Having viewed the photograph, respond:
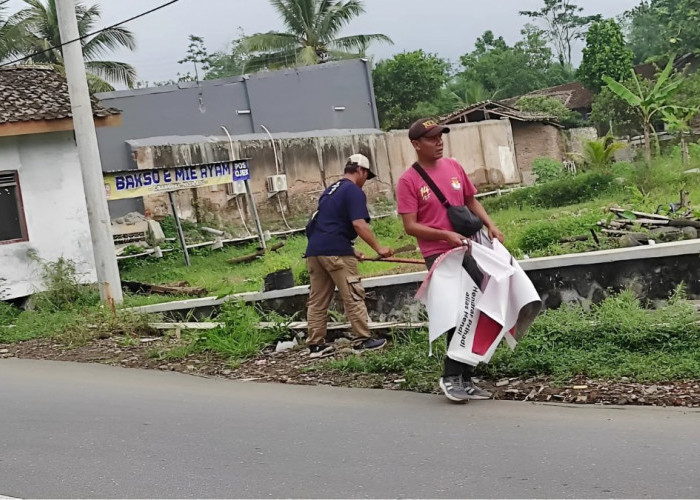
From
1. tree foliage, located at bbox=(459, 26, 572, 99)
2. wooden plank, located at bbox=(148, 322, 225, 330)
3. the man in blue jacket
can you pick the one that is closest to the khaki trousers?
the man in blue jacket

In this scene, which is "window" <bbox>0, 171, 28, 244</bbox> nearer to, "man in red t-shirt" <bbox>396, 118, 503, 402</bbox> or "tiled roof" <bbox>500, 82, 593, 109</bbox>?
"man in red t-shirt" <bbox>396, 118, 503, 402</bbox>

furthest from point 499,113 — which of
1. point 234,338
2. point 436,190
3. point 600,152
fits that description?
point 436,190

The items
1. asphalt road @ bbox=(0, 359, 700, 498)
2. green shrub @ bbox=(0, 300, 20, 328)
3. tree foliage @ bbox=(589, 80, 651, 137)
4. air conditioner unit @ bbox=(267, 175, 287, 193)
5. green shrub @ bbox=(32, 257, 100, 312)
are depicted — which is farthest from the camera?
tree foliage @ bbox=(589, 80, 651, 137)

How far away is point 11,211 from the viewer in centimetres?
1538

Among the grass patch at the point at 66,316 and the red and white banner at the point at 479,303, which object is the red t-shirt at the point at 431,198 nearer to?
the red and white banner at the point at 479,303

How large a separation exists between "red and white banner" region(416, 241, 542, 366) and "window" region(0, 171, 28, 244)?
1076cm

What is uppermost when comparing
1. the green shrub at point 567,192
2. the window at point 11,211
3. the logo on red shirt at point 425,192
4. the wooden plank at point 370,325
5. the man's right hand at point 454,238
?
the window at point 11,211

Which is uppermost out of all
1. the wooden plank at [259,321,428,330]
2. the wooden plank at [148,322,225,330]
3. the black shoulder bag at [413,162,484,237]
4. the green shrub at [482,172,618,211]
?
the black shoulder bag at [413,162,484,237]

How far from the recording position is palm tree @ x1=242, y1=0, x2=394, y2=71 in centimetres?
3825

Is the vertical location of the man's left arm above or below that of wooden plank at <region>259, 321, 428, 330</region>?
above

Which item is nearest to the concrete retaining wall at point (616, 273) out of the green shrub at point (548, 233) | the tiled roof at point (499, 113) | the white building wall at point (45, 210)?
the green shrub at point (548, 233)

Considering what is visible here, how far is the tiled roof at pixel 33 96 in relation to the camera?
1490 cm

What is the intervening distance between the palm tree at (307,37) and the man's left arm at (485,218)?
105 ft

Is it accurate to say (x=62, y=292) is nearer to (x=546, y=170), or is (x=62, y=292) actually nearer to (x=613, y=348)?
(x=613, y=348)
